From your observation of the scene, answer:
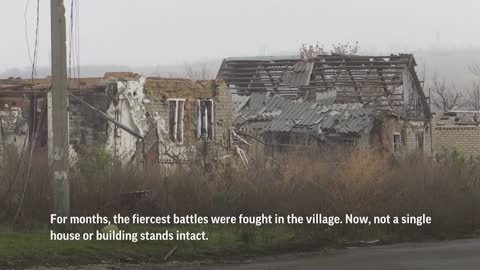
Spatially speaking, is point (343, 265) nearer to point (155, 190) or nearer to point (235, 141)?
point (155, 190)

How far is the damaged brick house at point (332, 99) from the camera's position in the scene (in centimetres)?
2956

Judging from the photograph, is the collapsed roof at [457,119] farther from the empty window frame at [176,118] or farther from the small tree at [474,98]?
the small tree at [474,98]

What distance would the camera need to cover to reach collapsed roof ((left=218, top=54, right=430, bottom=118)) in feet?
108

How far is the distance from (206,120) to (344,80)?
1101 centimetres

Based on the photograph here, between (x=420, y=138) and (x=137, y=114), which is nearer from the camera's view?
(x=137, y=114)

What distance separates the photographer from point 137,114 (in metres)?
22.9

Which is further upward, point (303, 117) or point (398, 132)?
point (303, 117)

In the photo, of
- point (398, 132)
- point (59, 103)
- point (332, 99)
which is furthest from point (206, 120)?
point (59, 103)

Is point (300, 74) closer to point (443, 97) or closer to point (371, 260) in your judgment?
point (371, 260)

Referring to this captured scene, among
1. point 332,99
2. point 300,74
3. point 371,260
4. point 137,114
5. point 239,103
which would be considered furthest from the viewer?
point 300,74

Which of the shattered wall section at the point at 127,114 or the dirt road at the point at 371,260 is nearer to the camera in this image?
the dirt road at the point at 371,260

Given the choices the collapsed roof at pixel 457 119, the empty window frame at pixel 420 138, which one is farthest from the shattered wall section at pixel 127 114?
the collapsed roof at pixel 457 119

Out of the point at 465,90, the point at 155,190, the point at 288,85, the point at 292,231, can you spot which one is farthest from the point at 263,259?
the point at 465,90

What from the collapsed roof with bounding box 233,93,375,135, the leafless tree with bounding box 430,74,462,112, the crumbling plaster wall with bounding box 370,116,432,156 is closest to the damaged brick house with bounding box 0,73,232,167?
the collapsed roof with bounding box 233,93,375,135
